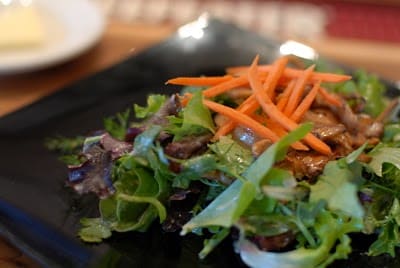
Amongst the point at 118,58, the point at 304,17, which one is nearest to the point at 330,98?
the point at 118,58

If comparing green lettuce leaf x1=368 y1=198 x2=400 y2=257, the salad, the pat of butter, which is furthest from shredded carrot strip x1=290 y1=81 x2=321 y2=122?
the pat of butter

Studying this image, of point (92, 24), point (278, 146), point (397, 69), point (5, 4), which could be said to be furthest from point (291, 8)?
point (278, 146)

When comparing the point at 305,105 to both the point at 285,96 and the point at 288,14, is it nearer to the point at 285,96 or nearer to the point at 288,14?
the point at 285,96

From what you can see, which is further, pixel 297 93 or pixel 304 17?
pixel 304 17

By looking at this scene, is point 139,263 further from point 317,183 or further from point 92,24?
point 92,24

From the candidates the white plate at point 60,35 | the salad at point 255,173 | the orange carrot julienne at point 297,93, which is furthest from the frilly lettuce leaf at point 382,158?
the white plate at point 60,35

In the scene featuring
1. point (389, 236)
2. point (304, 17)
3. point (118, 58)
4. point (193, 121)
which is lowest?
point (389, 236)

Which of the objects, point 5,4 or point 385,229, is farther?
point 5,4
